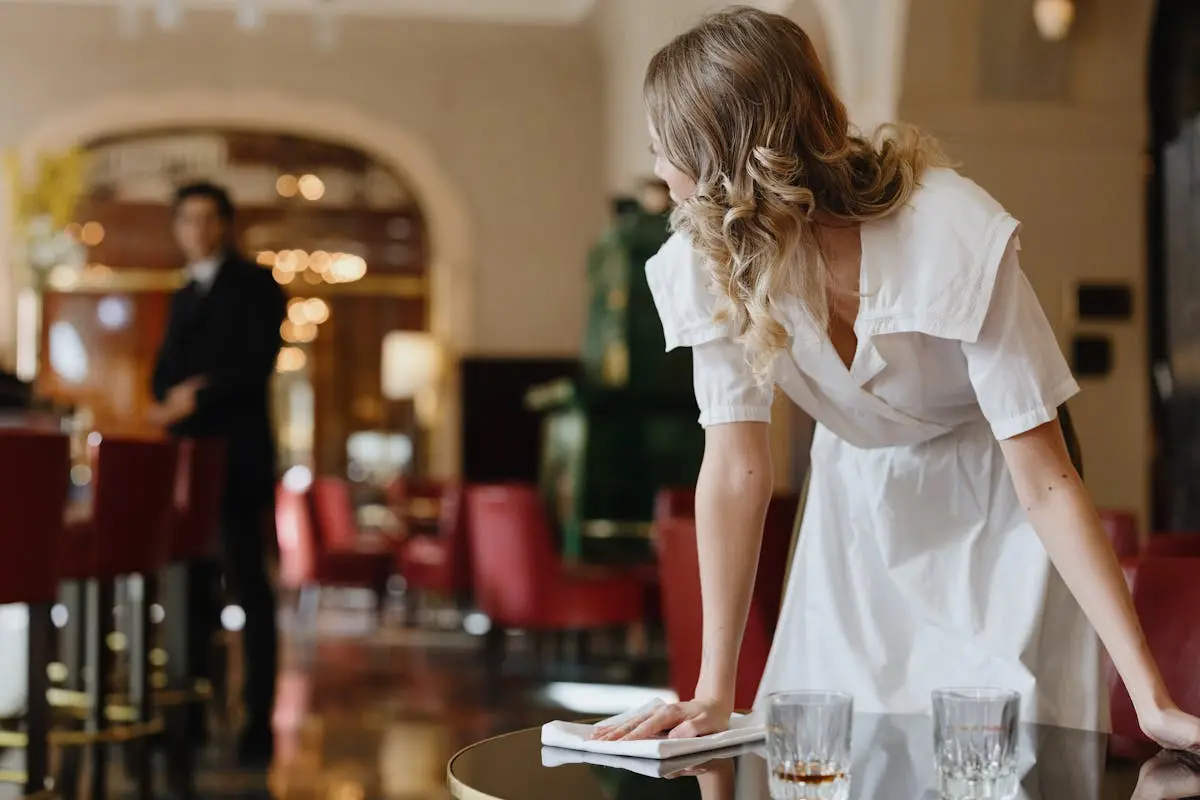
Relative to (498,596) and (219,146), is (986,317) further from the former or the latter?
(219,146)

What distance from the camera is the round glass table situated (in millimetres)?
1210

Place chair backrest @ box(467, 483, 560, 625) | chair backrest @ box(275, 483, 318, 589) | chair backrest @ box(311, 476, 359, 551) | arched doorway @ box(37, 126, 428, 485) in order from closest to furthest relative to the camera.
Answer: chair backrest @ box(467, 483, 560, 625) → chair backrest @ box(275, 483, 318, 589) → chair backrest @ box(311, 476, 359, 551) → arched doorway @ box(37, 126, 428, 485)

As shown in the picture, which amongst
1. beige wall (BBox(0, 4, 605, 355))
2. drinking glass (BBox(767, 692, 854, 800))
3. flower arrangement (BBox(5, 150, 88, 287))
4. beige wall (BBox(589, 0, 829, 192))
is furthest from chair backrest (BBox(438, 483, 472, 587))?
drinking glass (BBox(767, 692, 854, 800))

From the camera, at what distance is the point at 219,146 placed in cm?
1173

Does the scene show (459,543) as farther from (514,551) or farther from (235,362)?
(235,362)

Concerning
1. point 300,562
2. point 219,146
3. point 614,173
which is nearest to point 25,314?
point 219,146

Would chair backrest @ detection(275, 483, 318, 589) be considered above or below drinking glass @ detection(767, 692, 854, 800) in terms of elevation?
below

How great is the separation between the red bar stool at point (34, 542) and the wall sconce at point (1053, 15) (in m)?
4.09

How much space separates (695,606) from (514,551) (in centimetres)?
377

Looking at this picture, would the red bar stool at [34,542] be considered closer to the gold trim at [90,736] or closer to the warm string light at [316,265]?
the gold trim at [90,736]

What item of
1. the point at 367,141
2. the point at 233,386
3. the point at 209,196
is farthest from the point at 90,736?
the point at 367,141

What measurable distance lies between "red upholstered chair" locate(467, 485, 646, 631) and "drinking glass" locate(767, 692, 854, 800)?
5207 mm

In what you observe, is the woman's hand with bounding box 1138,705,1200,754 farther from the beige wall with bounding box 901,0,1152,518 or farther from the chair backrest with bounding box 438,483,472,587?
the chair backrest with bounding box 438,483,472,587

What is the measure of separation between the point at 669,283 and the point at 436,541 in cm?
727
